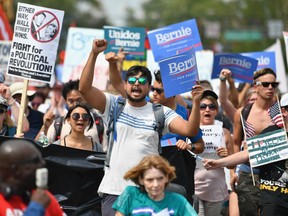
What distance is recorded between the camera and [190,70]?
10.1 metres

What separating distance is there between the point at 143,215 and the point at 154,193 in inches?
7.7

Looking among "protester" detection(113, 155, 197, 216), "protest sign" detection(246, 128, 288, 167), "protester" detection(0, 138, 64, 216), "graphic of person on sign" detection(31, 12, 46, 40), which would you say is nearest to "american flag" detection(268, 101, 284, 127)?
"protest sign" detection(246, 128, 288, 167)

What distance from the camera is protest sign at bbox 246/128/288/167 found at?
9906mm

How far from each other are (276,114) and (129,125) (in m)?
1.98

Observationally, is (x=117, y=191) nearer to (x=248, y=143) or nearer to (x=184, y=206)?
(x=184, y=206)

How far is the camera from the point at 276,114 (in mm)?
10250

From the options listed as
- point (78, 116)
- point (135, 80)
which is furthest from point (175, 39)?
point (135, 80)

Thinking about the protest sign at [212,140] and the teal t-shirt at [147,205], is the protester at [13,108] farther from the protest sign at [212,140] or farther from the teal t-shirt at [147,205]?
the teal t-shirt at [147,205]

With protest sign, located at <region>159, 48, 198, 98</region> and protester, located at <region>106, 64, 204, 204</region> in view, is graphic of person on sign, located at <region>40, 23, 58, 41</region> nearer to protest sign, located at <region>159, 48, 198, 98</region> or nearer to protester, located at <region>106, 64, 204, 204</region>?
protester, located at <region>106, 64, 204, 204</region>

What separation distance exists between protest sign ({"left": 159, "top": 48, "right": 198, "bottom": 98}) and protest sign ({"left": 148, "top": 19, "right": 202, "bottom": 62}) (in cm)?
344

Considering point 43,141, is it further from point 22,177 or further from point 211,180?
point 22,177

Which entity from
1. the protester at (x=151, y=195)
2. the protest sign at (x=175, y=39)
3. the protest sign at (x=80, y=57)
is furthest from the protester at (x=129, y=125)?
the protest sign at (x=80, y=57)

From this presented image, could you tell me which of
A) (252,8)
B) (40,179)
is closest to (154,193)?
(40,179)

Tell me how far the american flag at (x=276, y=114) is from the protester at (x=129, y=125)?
1447 mm
